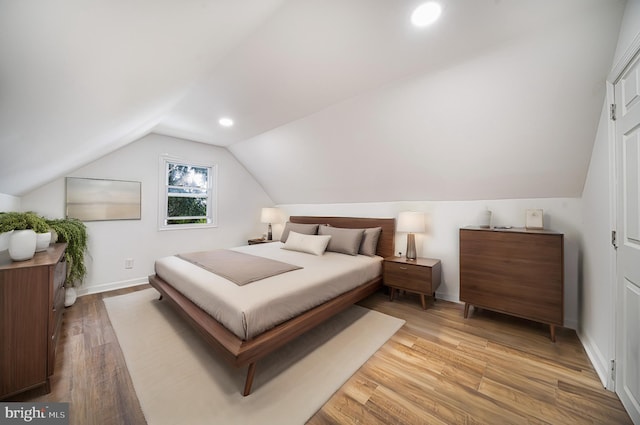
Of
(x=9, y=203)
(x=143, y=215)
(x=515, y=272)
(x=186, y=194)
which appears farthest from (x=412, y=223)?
(x=9, y=203)

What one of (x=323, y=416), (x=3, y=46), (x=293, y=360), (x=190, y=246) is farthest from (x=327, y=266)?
(x=190, y=246)

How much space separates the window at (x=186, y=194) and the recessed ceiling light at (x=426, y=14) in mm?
4069

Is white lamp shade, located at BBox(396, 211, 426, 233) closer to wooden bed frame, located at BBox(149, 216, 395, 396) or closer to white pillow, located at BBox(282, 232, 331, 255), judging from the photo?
wooden bed frame, located at BBox(149, 216, 395, 396)

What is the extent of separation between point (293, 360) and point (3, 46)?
2.22m


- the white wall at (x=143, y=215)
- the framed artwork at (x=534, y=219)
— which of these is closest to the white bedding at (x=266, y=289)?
the white wall at (x=143, y=215)

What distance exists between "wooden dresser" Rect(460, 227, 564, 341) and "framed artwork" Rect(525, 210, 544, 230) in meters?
0.18

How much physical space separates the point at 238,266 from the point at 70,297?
88.5 inches

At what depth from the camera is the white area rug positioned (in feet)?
4.84

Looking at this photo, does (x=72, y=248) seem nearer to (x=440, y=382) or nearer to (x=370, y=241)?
(x=370, y=241)

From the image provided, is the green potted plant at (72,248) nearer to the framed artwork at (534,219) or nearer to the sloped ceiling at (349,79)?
the sloped ceiling at (349,79)

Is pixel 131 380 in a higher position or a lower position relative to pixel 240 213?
lower

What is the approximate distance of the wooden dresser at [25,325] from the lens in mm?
1476

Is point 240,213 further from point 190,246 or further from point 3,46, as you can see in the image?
point 3,46

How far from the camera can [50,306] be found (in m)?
1.62
